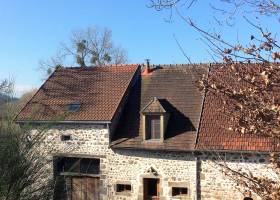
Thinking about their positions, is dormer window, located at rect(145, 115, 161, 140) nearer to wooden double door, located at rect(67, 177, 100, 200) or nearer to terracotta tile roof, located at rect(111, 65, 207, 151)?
terracotta tile roof, located at rect(111, 65, 207, 151)

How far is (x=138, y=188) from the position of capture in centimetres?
1603

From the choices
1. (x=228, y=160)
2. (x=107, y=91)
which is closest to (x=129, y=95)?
(x=107, y=91)

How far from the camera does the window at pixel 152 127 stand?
1616cm

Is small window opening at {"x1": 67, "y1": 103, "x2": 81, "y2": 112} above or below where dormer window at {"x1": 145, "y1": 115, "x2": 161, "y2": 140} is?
above

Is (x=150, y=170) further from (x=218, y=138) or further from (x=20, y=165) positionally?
(x=20, y=165)

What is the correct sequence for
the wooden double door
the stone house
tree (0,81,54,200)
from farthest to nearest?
the wooden double door → the stone house → tree (0,81,54,200)

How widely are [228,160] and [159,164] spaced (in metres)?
2.73

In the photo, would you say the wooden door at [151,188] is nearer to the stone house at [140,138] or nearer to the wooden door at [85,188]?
the stone house at [140,138]

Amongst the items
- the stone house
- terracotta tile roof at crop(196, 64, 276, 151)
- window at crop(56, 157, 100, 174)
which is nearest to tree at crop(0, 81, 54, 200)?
the stone house

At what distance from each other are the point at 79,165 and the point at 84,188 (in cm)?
100

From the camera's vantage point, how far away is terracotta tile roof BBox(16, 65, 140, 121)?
56.7 ft

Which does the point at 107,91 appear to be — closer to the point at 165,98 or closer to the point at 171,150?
the point at 165,98

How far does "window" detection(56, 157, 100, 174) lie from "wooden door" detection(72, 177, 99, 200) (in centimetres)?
34

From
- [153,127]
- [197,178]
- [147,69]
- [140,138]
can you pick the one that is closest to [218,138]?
[197,178]
